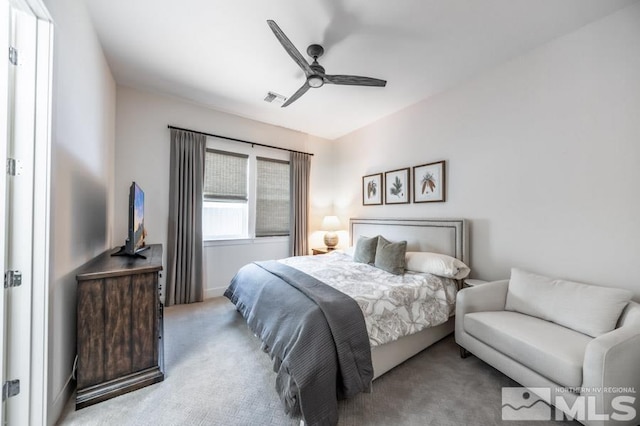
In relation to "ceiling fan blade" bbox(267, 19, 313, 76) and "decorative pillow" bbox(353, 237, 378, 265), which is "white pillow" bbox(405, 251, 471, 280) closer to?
"decorative pillow" bbox(353, 237, 378, 265)

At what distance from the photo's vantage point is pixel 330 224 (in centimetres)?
464

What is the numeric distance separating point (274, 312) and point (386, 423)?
3.41ft

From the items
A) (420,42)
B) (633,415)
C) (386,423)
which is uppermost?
(420,42)

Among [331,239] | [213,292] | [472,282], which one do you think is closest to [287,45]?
[472,282]

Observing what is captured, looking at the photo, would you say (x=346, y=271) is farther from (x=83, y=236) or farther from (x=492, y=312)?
(x=83, y=236)

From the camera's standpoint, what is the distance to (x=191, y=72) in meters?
2.75

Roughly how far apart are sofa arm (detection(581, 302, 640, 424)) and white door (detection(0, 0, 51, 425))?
9.81 feet

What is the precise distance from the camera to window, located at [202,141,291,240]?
3709 millimetres

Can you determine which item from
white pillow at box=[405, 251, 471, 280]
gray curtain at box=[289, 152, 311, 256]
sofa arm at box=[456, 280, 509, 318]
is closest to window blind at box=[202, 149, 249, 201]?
gray curtain at box=[289, 152, 311, 256]

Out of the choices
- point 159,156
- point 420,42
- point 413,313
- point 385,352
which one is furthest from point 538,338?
point 159,156

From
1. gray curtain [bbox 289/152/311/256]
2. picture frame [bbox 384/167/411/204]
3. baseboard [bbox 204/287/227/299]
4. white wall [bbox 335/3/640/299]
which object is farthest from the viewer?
gray curtain [bbox 289/152/311/256]

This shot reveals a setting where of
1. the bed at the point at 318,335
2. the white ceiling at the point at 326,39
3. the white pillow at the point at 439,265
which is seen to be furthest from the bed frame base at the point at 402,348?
the white ceiling at the point at 326,39

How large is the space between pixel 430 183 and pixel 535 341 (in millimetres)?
2045

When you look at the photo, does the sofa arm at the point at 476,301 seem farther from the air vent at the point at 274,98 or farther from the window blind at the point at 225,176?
the window blind at the point at 225,176
